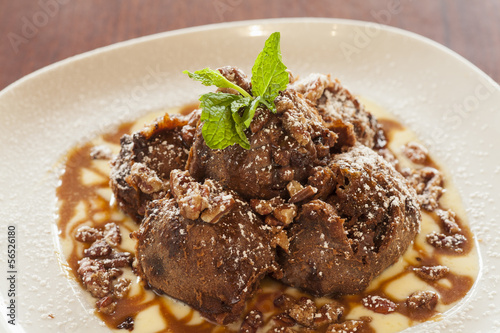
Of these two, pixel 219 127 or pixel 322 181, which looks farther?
pixel 322 181

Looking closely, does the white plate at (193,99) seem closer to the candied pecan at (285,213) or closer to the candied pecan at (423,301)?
the candied pecan at (423,301)

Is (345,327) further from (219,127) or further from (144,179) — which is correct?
(144,179)

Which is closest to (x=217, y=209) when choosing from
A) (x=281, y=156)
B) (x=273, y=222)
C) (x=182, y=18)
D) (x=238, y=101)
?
(x=273, y=222)

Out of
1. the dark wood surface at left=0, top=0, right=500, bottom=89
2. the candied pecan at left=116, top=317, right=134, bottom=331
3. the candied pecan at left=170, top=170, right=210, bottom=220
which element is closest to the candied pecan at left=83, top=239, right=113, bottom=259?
the candied pecan at left=116, top=317, right=134, bottom=331

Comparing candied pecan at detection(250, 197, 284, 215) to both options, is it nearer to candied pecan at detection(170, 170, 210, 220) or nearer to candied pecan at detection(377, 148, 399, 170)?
candied pecan at detection(170, 170, 210, 220)

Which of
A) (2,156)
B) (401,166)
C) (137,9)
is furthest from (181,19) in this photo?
(401,166)

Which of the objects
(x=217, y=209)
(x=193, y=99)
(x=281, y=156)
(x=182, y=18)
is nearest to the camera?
(x=217, y=209)

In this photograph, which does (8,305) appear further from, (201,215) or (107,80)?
(107,80)
